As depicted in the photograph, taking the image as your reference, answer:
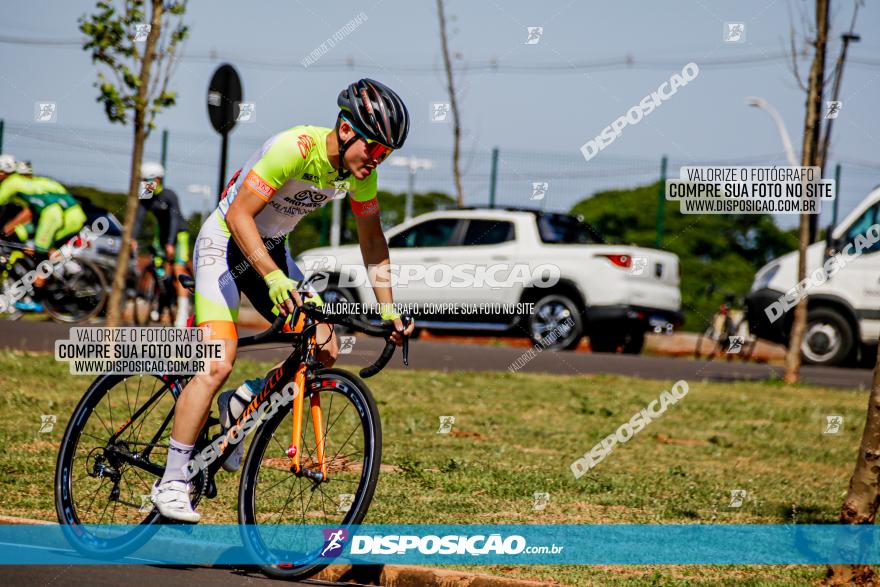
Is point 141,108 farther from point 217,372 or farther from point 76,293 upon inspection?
point 217,372

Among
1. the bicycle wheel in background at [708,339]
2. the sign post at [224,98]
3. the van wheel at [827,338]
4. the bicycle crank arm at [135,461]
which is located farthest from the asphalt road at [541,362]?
the bicycle crank arm at [135,461]


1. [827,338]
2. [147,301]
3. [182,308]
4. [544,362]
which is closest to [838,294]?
[827,338]

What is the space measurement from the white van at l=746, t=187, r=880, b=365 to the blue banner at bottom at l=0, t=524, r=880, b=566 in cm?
1179

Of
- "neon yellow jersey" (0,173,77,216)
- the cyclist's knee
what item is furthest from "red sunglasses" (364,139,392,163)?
"neon yellow jersey" (0,173,77,216)

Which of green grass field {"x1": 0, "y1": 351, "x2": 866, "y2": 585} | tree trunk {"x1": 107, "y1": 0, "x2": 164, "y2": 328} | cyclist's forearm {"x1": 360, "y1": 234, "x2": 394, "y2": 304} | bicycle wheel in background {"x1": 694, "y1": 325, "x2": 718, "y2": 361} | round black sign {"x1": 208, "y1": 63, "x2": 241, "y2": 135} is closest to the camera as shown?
cyclist's forearm {"x1": 360, "y1": 234, "x2": 394, "y2": 304}

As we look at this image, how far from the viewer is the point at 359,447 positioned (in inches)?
193

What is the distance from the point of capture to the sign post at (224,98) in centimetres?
1269

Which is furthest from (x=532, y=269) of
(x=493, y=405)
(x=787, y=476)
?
(x=787, y=476)

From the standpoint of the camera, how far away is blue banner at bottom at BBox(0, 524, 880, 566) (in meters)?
5.14

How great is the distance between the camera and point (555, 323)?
17.1m

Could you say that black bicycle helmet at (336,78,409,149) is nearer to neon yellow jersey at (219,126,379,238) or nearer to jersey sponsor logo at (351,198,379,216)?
neon yellow jersey at (219,126,379,238)

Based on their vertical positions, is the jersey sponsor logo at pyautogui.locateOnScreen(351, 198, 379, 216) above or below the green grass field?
above

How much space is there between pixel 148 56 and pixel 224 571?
8.20 meters

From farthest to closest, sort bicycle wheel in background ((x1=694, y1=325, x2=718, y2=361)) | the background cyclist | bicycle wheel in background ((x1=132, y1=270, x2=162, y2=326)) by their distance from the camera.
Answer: bicycle wheel in background ((x1=694, y1=325, x2=718, y2=361))
bicycle wheel in background ((x1=132, y1=270, x2=162, y2=326))
the background cyclist
